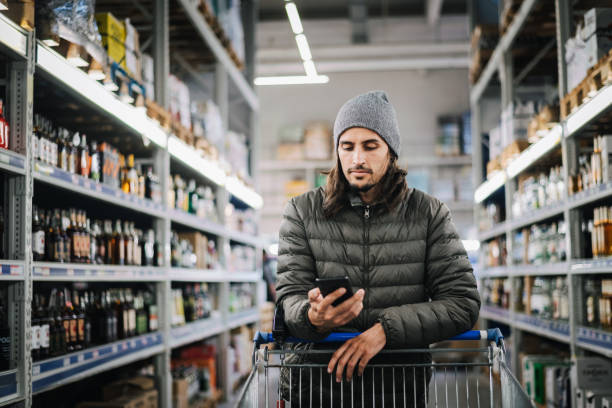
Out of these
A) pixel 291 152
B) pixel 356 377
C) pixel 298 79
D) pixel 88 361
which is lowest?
pixel 88 361

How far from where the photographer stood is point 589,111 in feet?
13.0

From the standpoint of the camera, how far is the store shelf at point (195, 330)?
5059 mm

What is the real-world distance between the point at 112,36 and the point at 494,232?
505 centimetres

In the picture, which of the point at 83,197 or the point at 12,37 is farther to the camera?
the point at 83,197

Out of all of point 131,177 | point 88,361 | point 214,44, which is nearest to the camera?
point 88,361

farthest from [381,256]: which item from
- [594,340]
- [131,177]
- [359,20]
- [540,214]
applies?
[359,20]

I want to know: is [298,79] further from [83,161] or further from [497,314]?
[83,161]

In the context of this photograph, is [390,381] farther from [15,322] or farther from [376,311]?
[15,322]

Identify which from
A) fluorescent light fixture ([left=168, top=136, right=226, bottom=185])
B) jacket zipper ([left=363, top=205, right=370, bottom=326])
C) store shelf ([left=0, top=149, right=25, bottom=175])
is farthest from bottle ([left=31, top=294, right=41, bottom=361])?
fluorescent light fixture ([left=168, top=136, right=226, bottom=185])

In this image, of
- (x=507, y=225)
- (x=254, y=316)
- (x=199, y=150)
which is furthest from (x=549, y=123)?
(x=254, y=316)

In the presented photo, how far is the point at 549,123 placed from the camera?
15.9ft

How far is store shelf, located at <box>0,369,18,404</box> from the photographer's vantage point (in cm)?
264

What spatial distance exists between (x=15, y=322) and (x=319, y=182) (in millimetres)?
10184

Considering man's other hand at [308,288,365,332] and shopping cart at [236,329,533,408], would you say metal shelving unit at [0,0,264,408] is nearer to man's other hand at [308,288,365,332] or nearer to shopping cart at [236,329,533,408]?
shopping cart at [236,329,533,408]
